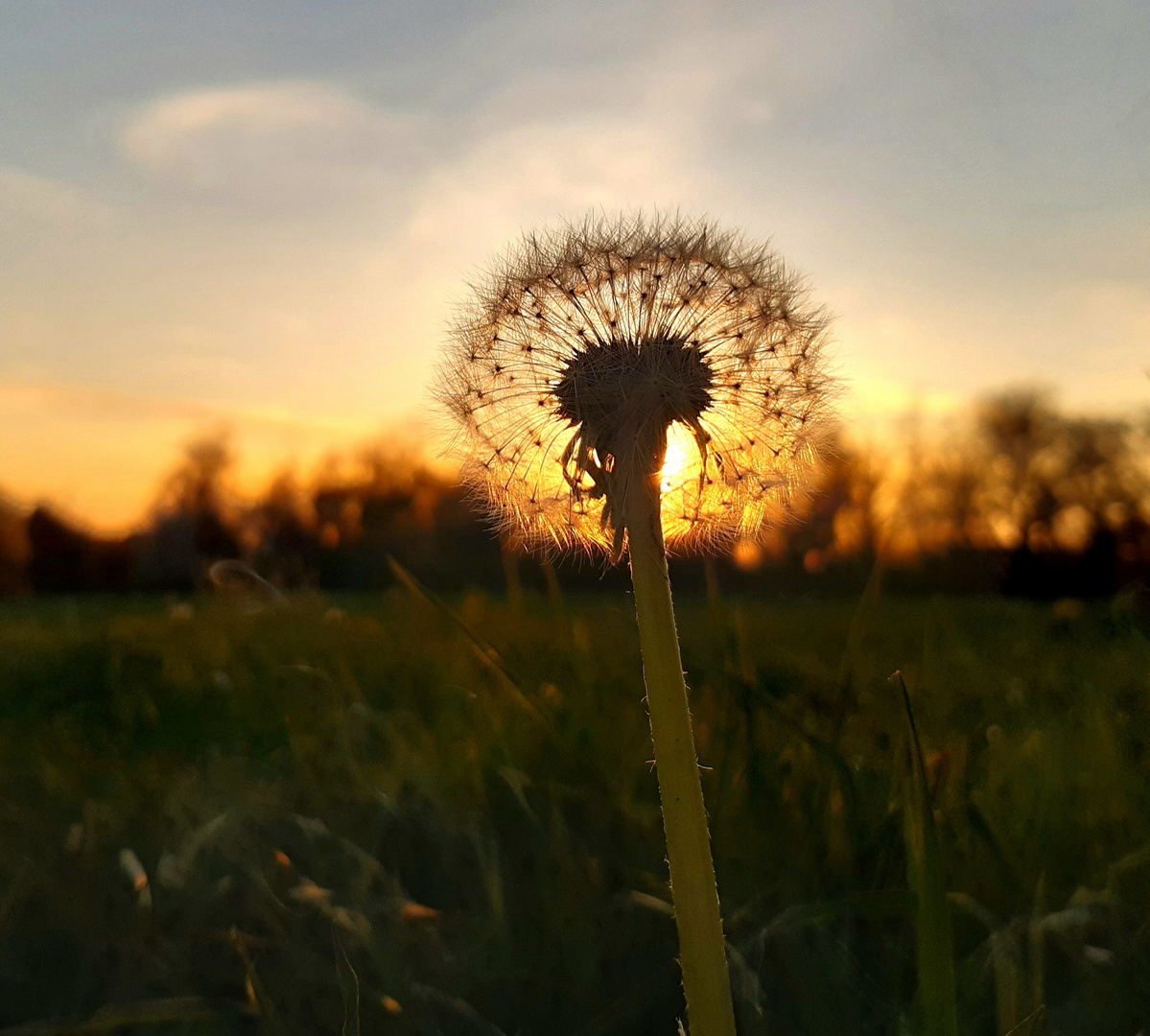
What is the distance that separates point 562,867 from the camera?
8.16 ft

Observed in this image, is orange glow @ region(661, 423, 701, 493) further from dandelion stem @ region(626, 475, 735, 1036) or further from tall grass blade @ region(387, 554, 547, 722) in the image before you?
tall grass blade @ region(387, 554, 547, 722)

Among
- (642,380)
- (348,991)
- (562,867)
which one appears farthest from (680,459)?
(562,867)

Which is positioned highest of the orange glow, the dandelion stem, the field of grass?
the orange glow

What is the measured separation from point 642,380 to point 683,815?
2.04 ft

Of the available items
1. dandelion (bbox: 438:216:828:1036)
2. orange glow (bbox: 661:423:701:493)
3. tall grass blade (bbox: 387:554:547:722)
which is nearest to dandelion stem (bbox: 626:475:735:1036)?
dandelion (bbox: 438:216:828:1036)

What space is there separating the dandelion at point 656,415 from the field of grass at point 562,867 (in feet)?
1.65

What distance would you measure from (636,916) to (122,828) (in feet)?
5.43

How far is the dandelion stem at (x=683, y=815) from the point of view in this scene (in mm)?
1310

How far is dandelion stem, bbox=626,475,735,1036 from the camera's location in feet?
4.30

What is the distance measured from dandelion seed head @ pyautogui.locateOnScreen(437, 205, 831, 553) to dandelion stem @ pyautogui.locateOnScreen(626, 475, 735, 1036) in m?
0.25

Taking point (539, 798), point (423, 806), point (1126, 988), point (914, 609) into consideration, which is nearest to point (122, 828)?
point (423, 806)

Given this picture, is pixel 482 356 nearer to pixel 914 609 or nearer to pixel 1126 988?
pixel 1126 988

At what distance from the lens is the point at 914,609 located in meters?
11.7

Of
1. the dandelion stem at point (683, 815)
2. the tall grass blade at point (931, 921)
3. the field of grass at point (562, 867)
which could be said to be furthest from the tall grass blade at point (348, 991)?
the tall grass blade at point (931, 921)
